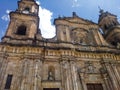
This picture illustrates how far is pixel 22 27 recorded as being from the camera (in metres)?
17.6

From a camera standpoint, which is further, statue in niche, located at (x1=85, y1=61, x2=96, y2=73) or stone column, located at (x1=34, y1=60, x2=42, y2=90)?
statue in niche, located at (x1=85, y1=61, x2=96, y2=73)

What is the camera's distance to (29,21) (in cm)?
1786

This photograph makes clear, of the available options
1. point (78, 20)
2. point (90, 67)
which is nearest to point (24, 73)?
point (90, 67)

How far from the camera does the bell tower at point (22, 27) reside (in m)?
15.4

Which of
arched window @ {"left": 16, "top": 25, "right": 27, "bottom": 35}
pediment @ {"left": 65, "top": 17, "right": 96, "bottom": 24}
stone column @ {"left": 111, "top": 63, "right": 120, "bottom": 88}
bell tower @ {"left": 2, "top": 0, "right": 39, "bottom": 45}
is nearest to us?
stone column @ {"left": 111, "top": 63, "right": 120, "bottom": 88}

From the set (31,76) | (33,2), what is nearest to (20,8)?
(33,2)

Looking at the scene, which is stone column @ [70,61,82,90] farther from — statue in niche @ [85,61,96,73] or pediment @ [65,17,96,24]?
pediment @ [65,17,96,24]

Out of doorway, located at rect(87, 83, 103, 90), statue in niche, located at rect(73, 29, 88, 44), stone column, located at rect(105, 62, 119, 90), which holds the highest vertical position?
statue in niche, located at rect(73, 29, 88, 44)

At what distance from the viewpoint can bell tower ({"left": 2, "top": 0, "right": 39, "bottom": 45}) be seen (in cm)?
1540

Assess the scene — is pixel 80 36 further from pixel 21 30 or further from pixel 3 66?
pixel 3 66

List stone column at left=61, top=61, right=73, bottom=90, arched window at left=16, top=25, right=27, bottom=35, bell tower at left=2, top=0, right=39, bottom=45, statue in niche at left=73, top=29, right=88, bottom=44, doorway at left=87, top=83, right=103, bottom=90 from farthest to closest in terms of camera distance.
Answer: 1. statue in niche at left=73, top=29, right=88, bottom=44
2. arched window at left=16, top=25, right=27, bottom=35
3. bell tower at left=2, top=0, right=39, bottom=45
4. doorway at left=87, top=83, right=103, bottom=90
5. stone column at left=61, top=61, right=73, bottom=90

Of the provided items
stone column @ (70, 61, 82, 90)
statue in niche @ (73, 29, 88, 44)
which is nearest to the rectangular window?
stone column @ (70, 61, 82, 90)

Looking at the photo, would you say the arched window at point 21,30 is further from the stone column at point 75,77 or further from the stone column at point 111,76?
the stone column at point 111,76

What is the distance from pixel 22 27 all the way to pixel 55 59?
17.8 feet
